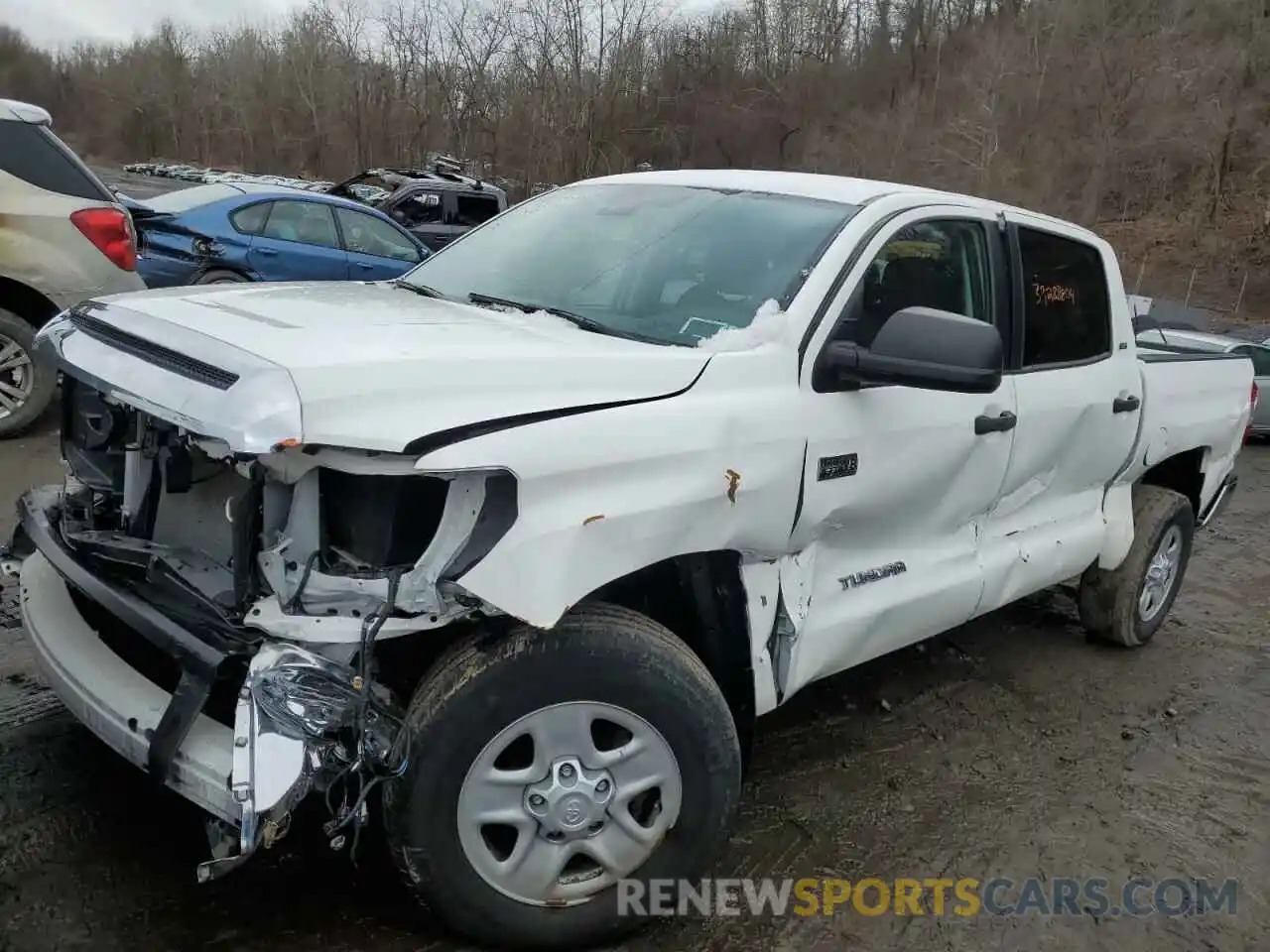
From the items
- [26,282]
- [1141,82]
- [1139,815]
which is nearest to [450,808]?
[1139,815]

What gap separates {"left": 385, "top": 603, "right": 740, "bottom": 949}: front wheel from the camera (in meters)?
2.34

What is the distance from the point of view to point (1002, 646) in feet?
17.0

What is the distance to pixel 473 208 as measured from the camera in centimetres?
1731

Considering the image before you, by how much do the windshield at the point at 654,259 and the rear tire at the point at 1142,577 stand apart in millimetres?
2629

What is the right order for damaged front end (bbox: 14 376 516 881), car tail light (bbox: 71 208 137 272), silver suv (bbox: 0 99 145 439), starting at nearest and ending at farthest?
damaged front end (bbox: 14 376 516 881), silver suv (bbox: 0 99 145 439), car tail light (bbox: 71 208 137 272)

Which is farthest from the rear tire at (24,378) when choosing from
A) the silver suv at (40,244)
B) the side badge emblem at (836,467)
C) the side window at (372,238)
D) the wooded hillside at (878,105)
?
the wooded hillside at (878,105)

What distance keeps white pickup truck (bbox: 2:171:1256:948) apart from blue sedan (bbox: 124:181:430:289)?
7.06 meters

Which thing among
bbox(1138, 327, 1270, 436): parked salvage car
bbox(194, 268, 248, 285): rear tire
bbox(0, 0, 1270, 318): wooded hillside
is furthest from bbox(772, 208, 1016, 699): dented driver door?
bbox(0, 0, 1270, 318): wooded hillside

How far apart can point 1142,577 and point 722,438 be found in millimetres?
3279

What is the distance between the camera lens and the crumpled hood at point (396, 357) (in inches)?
85.6

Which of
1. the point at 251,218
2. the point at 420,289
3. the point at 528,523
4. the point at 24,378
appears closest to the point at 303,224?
the point at 251,218

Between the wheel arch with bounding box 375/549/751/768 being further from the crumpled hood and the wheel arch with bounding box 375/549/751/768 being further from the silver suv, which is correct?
the silver suv

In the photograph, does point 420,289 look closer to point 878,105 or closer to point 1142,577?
point 1142,577

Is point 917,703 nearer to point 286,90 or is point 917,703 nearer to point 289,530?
point 289,530
